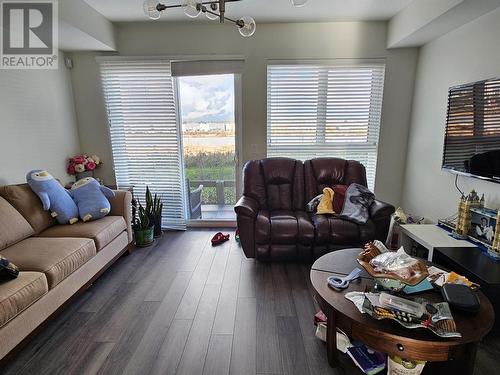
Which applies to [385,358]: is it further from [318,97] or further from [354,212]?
[318,97]

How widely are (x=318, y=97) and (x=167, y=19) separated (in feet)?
6.76

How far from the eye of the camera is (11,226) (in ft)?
7.23

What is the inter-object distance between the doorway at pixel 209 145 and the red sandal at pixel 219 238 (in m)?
0.47

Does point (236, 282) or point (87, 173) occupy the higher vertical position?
point (87, 173)

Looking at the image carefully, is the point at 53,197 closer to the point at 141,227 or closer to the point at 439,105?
the point at 141,227

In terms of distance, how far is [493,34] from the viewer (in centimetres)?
219

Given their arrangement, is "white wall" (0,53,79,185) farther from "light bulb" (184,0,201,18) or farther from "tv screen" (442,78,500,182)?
"tv screen" (442,78,500,182)

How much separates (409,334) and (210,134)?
3059mm

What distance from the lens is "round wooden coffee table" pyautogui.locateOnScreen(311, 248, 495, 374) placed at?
119cm

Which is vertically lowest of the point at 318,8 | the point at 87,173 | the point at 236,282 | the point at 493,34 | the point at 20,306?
the point at 236,282

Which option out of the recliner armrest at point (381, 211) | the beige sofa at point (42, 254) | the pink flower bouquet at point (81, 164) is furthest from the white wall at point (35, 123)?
the recliner armrest at point (381, 211)

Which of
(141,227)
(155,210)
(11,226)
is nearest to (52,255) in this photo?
(11,226)


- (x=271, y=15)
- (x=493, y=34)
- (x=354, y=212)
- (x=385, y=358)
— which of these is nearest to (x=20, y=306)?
(x=385, y=358)

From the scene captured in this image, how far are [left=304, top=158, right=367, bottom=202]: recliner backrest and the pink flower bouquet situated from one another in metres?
2.71
